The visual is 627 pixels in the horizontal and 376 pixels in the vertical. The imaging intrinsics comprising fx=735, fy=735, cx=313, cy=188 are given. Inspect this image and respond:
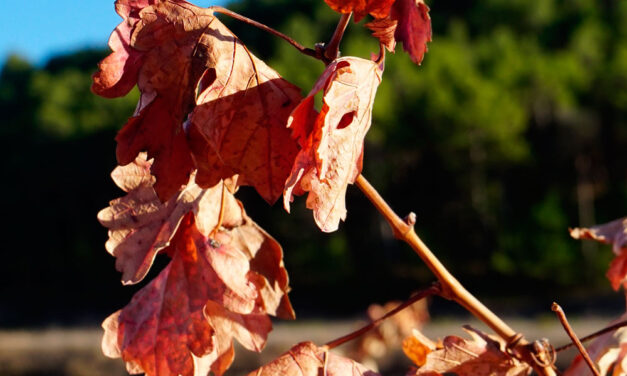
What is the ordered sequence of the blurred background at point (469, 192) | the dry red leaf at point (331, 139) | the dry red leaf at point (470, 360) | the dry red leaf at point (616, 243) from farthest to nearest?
the blurred background at point (469, 192), the dry red leaf at point (616, 243), the dry red leaf at point (470, 360), the dry red leaf at point (331, 139)

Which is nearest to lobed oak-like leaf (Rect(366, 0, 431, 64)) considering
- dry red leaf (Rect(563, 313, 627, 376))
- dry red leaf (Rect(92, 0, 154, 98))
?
dry red leaf (Rect(92, 0, 154, 98))

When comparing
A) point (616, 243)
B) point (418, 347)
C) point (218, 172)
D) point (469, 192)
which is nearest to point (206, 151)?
point (218, 172)

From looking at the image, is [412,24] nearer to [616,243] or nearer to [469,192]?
[616,243]

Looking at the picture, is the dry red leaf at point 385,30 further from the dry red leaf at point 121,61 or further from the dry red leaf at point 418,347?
the dry red leaf at point 418,347

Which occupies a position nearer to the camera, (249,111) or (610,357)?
(249,111)

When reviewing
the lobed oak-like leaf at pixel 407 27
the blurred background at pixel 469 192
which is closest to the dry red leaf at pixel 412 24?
the lobed oak-like leaf at pixel 407 27

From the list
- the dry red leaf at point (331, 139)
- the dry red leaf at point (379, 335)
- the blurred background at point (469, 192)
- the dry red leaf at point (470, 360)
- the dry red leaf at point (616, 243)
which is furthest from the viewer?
the blurred background at point (469, 192)
